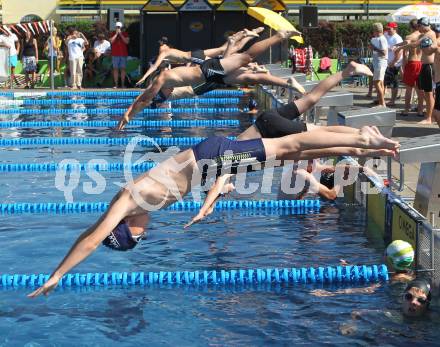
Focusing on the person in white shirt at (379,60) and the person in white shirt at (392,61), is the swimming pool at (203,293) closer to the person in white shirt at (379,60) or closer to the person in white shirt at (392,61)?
the person in white shirt at (379,60)

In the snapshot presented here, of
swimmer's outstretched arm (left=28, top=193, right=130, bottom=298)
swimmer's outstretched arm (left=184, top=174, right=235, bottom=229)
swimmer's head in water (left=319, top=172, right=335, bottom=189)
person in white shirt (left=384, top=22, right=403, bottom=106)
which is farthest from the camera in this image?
person in white shirt (left=384, top=22, right=403, bottom=106)

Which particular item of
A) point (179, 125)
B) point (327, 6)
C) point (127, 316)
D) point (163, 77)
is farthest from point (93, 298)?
point (327, 6)

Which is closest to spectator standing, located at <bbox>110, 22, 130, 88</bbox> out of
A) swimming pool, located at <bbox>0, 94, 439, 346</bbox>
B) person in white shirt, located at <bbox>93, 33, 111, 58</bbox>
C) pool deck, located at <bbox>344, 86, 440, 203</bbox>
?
person in white shirt, located at <bbox>93, 33, 111, 58</bbox>

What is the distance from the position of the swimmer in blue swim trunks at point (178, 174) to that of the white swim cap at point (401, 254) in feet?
2.36

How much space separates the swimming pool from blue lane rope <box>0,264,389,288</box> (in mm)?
67

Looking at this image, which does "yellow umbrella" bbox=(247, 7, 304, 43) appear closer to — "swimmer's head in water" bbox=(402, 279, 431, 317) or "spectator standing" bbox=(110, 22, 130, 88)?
"spectator standing" bbox=(110, 22, 130, 88)

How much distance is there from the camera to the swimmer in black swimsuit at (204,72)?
9250 mm

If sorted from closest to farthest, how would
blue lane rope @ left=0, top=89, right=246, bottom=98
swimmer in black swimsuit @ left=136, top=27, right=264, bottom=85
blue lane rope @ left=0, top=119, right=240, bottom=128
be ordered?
swimmer in black swimsuit @ left=136, top=27, right=264, bottom=85 < blue lane rope @ left=0, top=119, right=240, bottom=128 < blue lane rope @ left=0, top=89, right=246, bottom=98

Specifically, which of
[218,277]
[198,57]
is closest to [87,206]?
[198,57]

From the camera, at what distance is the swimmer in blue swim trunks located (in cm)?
590

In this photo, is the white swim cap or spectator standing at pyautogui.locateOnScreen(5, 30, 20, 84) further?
spectator standing at pyautogui.locateOnScreen(5, 30, 20, 84)

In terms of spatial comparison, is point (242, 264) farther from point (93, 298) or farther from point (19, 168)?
point (19, 168)

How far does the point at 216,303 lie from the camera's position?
6.74 metres

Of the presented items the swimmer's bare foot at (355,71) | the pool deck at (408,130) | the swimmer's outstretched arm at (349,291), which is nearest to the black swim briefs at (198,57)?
the pool deck at (408,130)
